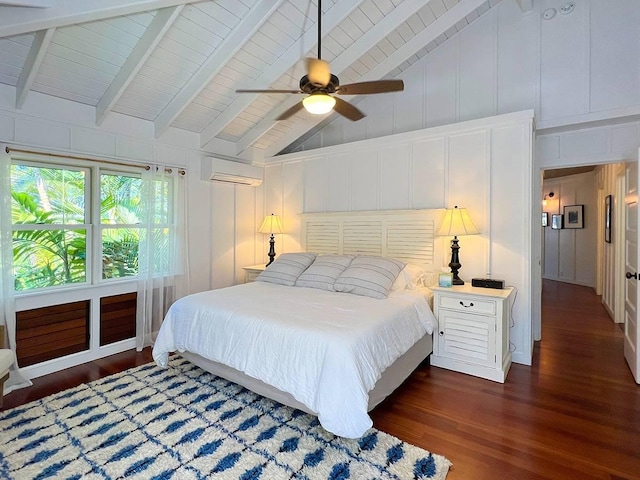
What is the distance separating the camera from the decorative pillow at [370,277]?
10.3 feet

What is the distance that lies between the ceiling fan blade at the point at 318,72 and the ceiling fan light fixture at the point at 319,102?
96 mm

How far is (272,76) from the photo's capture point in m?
3.49

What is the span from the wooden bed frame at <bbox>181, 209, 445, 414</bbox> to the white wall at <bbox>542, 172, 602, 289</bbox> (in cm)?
516

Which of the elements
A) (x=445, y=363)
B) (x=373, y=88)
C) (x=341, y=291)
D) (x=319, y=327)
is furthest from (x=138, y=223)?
(x=445, y=363)

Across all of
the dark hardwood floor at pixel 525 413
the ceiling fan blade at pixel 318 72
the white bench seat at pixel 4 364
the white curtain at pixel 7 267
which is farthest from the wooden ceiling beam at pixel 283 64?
the white bench seat at pixel 4 364

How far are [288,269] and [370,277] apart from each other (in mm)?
1063

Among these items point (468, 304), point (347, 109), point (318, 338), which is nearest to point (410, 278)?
point (468, 304)

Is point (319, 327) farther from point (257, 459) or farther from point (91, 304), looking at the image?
point (91, 304)

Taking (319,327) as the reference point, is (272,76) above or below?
above

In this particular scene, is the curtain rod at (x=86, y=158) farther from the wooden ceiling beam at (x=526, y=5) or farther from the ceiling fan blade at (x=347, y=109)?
the wooden ceiling beam at (x=526, y=5)

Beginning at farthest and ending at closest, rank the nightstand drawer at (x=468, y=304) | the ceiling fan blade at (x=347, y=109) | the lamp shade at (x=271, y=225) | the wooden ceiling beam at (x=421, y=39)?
the lamp shade at (x=271, y=225), the wooden ceiling beam at (x=421, y=39), the nightstand drawer at (x=468, y=304), the ceiling fan blade at (x=347, y=109)

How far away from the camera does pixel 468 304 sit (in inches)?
121

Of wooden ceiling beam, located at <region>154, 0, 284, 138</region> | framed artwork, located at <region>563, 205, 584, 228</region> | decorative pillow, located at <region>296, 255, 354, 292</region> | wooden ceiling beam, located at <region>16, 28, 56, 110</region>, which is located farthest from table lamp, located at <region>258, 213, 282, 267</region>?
framed artwork, located at <region>563, 205, 584, 228</region>

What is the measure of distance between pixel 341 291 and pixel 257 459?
1.66 meters
